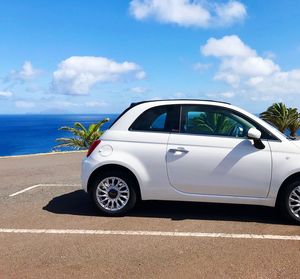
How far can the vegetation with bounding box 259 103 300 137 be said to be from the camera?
26312mm

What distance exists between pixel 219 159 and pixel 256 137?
1.94ft

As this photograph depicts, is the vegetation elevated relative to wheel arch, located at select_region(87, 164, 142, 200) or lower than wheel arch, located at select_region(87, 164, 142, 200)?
elevated

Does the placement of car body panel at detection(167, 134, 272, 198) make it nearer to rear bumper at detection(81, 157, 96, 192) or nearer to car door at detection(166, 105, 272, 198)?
car door at detection(166, 105, 272, 198)

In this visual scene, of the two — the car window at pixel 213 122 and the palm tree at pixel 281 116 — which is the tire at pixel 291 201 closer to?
the car window at pixel 213 122

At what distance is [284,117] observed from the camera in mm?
26281

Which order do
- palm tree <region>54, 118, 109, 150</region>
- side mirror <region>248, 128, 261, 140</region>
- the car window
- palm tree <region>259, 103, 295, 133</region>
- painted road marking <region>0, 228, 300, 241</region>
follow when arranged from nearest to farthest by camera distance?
1. painted road marking <region>0, 228, 300, 241</region>
2. side mirror <region>248, 128, 261, 140</region>
3. the car window
4. palm tree <region>54, 118, 109, 150</region>
5. palm tree <region>259, 103, 295, 133</region>

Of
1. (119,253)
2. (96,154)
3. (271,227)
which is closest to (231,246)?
(271,227)

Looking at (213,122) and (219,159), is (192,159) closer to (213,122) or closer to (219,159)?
(219,159)

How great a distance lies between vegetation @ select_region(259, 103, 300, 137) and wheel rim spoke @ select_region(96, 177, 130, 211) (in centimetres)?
2307

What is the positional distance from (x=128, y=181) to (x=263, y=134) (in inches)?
81.2

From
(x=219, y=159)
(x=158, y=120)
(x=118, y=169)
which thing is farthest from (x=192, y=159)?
(x=118, y=169)

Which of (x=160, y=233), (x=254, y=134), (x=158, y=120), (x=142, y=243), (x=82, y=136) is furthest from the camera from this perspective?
(x=82, y=136)

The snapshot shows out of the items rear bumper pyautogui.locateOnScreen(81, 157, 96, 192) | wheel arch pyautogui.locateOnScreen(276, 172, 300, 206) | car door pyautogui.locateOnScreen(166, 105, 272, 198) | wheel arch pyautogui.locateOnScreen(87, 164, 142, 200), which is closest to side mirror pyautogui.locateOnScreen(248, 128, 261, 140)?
car door pyautogui.locateOnScreen(166, 105, 272, 198)

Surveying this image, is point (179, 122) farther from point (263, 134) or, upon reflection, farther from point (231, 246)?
point (231, 246)
